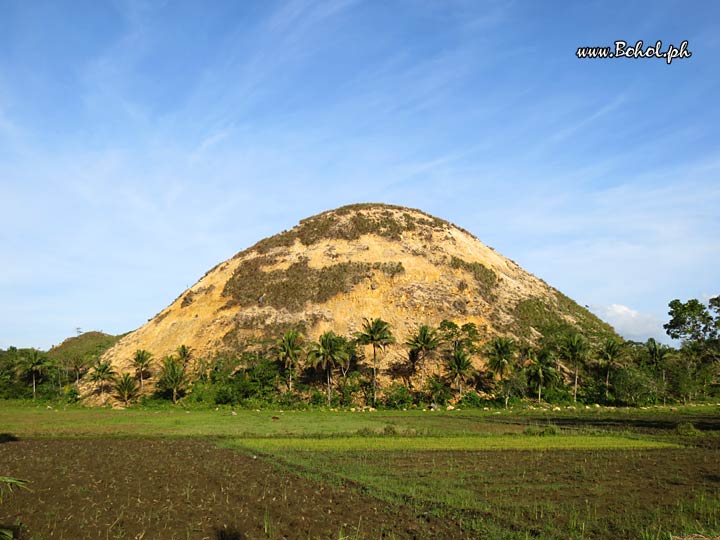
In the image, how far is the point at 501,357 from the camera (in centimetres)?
6556

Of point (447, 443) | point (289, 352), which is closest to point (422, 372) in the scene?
point (289, 352)

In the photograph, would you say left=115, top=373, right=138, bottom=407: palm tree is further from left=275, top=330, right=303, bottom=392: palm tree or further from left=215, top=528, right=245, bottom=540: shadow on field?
left=215, top=528, right=245, bottom=540: shadow on field

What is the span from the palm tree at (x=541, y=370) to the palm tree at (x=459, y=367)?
703 cm

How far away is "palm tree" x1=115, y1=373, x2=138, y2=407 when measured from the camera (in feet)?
225

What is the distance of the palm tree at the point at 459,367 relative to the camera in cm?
6550

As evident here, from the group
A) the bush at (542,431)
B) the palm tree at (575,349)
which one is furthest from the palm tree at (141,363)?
the palm tree at (575,349)

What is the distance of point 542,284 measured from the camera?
98562 mm

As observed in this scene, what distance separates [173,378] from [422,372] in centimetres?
2955

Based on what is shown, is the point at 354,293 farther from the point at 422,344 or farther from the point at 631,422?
the point at 631,422

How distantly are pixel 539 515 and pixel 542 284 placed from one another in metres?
84.7

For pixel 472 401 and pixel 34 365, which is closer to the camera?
pixel 472 401

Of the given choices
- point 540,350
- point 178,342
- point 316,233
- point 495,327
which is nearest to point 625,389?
point 540,350

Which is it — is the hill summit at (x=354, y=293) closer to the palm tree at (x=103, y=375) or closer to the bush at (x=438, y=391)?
the palm tree at (x=103, y=375)

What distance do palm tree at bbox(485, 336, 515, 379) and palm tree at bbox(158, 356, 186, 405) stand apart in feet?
119
